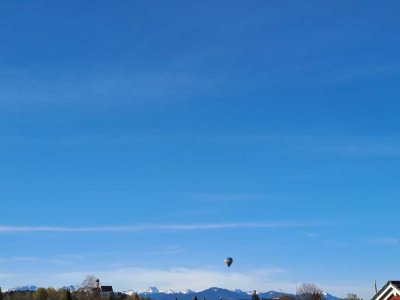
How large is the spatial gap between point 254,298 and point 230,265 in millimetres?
21808

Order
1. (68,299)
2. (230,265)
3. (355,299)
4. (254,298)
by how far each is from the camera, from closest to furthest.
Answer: (254,298) < (230,265) < (355,299) < (68,299)

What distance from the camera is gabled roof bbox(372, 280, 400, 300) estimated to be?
6669cm

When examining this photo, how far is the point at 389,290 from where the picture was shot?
6731 centimetres

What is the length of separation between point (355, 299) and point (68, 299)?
3228 inches

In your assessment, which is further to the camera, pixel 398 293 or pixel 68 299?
pixel 68 299

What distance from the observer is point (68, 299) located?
184 m

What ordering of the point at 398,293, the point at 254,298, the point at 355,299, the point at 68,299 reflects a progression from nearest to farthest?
the point at 398,293 → the point at 254,298 → the point at 355,299 → the point at 68,299

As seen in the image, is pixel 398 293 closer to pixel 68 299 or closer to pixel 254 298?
pixel 254 298

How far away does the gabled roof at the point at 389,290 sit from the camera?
66.7 m

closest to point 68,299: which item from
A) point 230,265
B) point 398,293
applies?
point 230,265

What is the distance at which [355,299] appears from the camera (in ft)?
531

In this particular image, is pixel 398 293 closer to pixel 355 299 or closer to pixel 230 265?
pixel 230 265

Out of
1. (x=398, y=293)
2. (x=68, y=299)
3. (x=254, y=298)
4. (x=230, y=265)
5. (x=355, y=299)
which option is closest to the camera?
(x=398, y=293)

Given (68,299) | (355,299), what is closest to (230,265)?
(355,299)
